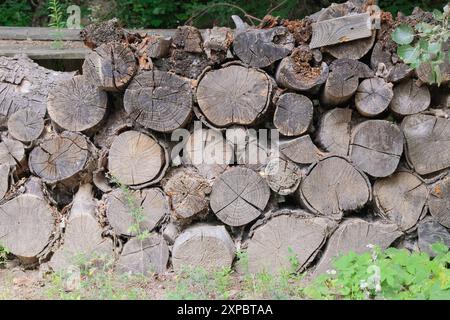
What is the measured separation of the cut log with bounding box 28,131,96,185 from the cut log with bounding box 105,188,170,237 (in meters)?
0.32

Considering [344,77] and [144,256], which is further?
[144,256]

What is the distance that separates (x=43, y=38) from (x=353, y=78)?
326cm

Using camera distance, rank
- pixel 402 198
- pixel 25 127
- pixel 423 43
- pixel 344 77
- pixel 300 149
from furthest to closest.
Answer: pixel 25 127 < pixel 402 198 < pixel 300 149 < pixel 344 77 < pixel 423 43

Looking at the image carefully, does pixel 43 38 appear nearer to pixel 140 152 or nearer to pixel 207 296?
pixel 140 152

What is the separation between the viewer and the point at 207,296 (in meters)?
4.12

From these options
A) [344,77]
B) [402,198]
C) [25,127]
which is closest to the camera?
[344,77]

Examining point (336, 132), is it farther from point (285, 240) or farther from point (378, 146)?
point (285, 240)

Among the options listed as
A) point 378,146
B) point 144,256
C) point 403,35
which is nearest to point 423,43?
point 403,35

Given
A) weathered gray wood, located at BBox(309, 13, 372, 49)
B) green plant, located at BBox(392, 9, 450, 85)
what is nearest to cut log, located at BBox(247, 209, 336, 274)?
weathered gray wood, located at BBox(309, 13, 372, 49)

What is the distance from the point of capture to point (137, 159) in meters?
4.68

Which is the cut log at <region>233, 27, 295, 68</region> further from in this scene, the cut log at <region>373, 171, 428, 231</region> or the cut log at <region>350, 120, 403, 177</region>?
the cut log at <region>373, 171, 428, 231</region>

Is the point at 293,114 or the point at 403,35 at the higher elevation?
the point at 403,35

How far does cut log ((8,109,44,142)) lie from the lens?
4.81 m

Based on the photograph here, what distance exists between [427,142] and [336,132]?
62 cm
